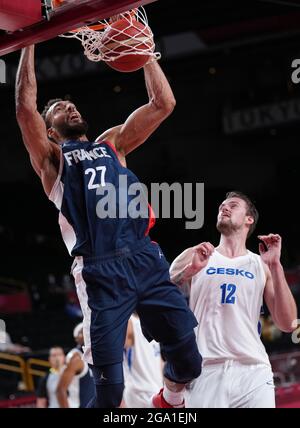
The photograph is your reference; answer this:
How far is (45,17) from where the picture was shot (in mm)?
4332

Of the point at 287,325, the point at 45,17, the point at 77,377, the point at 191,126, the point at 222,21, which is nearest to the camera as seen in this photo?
the point at 45,17

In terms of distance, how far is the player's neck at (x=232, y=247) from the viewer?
5375 millimetres

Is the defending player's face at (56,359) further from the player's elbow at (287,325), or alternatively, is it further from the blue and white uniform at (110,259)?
the blue and white uniform at (110,259)

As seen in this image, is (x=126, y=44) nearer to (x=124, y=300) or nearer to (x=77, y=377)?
(x=124, y=300)

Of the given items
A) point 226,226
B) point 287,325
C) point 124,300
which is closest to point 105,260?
point 124,300

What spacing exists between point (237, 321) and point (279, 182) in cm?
1437

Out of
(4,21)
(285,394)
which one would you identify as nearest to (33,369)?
(285,394)

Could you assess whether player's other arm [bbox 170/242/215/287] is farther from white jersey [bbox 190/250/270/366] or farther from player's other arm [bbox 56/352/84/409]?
player's other arm [bbox 56/352/84/409]

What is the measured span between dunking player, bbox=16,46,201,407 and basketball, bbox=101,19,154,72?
0.44 meters

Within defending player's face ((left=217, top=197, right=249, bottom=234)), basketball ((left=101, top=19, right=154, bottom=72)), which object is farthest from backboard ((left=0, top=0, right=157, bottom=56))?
defending player's face ((left=217, top=197, right=249, bottom=234))

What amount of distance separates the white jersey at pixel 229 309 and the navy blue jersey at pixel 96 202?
0.67 meters

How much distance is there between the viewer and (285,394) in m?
9.17

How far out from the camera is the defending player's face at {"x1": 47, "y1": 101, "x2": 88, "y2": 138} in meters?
4.92

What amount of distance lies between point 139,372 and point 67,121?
3.70 m
